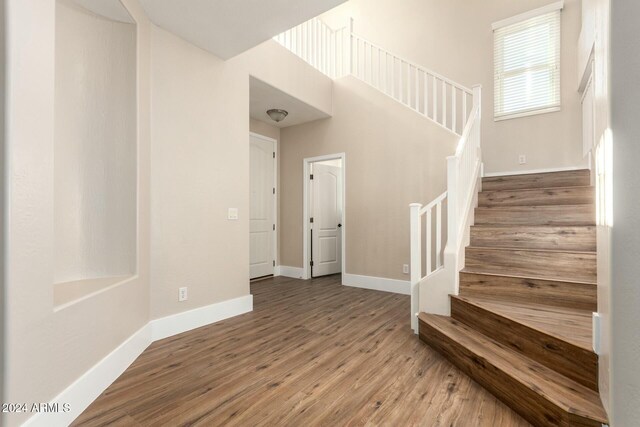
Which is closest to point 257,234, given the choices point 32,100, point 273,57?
point 273,57

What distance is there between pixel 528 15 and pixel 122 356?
5995 mm

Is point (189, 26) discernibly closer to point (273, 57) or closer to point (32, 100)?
point (273, 57)

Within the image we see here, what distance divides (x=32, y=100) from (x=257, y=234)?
380 cm

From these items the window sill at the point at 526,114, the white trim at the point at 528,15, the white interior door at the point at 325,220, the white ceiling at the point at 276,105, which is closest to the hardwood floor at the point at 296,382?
the white interior door at the point at 325,220

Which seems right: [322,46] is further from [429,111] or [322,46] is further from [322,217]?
[322,217]

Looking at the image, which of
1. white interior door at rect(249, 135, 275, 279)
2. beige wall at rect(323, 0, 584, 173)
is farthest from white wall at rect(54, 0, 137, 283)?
beige wall at rect(323, 0, 584, 173)

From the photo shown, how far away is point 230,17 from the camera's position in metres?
2.49

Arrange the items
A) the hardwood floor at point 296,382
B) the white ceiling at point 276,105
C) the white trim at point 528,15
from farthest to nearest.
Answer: the white trim at point 528,15 → the white ceiling at point 276,105 → the hardwood floor at point 296,382

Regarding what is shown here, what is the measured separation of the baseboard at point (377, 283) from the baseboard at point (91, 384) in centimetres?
295

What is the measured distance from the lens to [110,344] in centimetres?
197

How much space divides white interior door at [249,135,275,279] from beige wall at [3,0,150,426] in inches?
130

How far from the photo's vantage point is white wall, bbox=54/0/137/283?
2.09 m

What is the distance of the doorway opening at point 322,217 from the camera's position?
5.20 meters

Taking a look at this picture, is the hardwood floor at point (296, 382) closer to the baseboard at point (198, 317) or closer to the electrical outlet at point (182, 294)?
the baseboard at point (198, 317)
